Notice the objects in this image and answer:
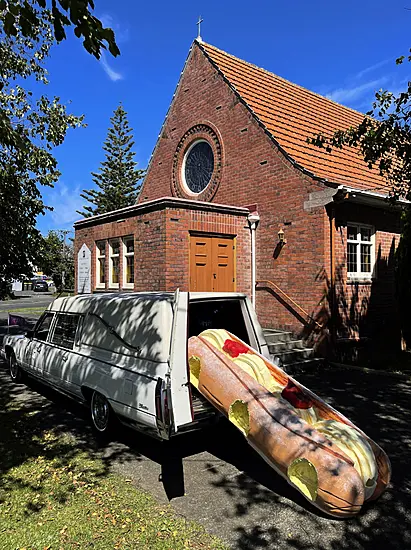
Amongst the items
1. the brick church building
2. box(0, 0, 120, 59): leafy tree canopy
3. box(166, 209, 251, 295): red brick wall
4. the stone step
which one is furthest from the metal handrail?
box(0, 0, 120, 59): leafy tree canopy

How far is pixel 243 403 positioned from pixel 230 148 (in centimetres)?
1040

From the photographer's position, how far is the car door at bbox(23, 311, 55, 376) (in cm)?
698

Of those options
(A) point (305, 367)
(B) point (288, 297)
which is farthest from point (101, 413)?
(B) point (288, 297)

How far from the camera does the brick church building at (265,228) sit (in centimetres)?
1048

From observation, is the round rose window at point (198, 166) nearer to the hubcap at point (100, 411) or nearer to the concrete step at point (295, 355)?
the concrete step at point (295, 355)

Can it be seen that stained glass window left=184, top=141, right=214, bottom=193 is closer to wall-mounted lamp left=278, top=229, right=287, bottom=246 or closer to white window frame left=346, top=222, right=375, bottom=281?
wall-mounted lamp left=278, top=229, right=287, bottom=246

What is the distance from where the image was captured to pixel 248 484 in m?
4.32

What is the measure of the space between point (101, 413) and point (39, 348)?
2302 mm

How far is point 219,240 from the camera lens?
11758mm

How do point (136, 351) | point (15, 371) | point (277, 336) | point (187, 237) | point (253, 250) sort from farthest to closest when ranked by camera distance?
point (253, 250) < point (187, 237) < point (277, 336) < point (15, 371) < point (136, 351)

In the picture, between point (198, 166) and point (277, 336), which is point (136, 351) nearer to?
point (277, 336)

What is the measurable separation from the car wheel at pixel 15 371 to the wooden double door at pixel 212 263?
4.60m

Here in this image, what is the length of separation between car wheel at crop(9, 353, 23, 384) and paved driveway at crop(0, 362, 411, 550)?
1.33 m

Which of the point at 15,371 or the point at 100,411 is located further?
the point at 15,371
